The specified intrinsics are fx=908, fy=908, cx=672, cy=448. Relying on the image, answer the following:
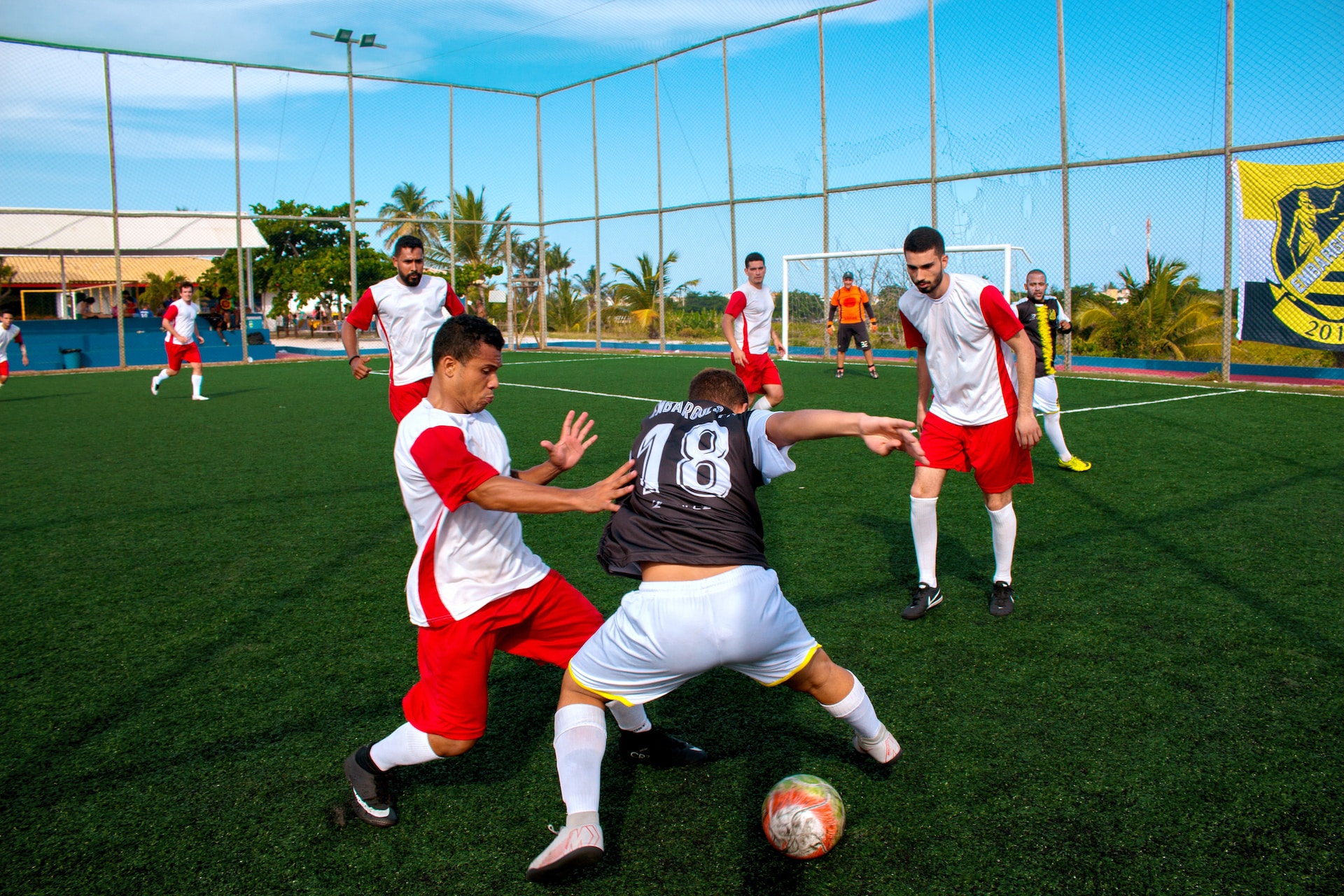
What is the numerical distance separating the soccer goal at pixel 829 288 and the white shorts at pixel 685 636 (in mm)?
17106

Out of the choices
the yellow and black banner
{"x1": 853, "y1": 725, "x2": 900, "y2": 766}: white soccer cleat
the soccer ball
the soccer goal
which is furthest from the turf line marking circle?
the soccer ball

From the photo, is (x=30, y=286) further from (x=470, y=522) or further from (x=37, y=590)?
(x=470, y=522)

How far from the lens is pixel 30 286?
163 feet

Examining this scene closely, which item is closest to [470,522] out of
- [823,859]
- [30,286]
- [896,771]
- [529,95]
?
[823,859]

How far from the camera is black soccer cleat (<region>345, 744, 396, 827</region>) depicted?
9.29 feet

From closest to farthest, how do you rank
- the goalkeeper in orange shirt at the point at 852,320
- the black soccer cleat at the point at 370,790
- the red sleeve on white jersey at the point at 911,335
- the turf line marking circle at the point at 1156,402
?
the black soccer cleat at the point at 370,790 → the red sleeve on white jersey at the point at 911,335 → the turf line marking circle at the point at 1156,402 → the goalkeeper in orange shirt at the point at 852,320

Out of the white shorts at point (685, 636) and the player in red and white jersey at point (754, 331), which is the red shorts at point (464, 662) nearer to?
the white shorts at point (685, 636)

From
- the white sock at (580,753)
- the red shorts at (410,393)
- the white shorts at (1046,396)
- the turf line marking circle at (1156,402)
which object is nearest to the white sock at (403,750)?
the white sock at (580,753)

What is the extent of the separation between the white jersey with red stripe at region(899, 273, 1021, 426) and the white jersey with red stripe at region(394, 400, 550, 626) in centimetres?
279

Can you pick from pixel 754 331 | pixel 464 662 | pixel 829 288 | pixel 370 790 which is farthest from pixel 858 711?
pixel 829 288

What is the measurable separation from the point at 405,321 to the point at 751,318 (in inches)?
155

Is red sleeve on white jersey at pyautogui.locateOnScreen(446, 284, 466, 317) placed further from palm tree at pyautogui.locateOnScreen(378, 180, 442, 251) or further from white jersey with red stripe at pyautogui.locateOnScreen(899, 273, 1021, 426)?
palm tree at pyautogui.locateOnScreen(378, 180, 442, 251)

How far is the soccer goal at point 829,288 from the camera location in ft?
66.1

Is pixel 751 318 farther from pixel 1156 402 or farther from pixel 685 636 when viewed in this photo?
pixel 685 636
